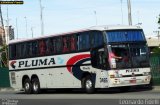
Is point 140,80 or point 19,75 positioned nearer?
point 140,80

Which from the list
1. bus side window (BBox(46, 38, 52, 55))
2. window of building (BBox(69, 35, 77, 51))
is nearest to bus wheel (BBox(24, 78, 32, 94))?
bus side window (BBox(46, 38, 52, 55))

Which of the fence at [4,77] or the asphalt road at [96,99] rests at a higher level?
the asphalt road at [96,99]

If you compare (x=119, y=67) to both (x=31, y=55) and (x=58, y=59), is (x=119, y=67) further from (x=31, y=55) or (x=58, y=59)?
(x=31, y=55)

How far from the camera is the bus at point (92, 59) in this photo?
26.5 m

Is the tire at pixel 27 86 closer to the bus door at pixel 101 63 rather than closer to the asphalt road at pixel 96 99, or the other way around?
the asphalt road at pixel 96 99

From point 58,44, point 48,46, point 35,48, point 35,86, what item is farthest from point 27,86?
point 58,44

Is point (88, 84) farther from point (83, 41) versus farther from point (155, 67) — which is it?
point (155, 67)

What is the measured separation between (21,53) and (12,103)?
35.0 ft

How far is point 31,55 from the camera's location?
32531mm

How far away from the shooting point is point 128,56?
2669cm

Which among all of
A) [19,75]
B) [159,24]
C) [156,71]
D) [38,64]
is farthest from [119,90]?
[159,24]

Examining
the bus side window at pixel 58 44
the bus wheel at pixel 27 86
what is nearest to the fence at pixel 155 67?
the bus side window at pixel 58 44

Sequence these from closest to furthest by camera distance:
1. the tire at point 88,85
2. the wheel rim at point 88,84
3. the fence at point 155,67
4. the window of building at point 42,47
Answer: the tire at point 88,85 → the wheel rim at point 88,84 → the window of building at point 42,47 → the fence at point 155,67

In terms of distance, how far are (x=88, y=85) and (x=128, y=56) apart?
2925 millimetres
